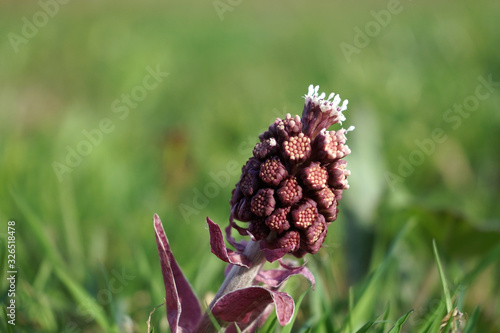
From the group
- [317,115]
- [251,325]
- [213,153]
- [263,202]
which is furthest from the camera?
[213,153]

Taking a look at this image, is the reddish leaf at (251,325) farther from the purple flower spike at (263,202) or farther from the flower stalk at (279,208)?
the purple flower spike at (263,202)

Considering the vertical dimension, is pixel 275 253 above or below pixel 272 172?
below

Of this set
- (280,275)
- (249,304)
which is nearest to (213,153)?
(280,275)

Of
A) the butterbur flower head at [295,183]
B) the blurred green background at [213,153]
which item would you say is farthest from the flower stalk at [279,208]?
the blurred green background at [213,153]

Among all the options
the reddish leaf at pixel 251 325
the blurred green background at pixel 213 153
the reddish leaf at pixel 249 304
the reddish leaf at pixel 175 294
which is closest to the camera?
the reddish leaf at pixel 249 304

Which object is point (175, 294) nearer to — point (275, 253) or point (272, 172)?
point (275, 253)

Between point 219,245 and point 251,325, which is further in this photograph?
point 251,325

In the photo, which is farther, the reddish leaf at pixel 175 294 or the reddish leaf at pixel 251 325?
the reddish leaf at pixel 251 325

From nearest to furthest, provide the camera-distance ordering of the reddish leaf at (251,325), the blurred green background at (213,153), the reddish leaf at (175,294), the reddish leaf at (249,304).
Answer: the reddish leaf at (249,304), the reddish leaf at (175,294), the reddish leaf at (251,325), the blurred green background at (213,153)
